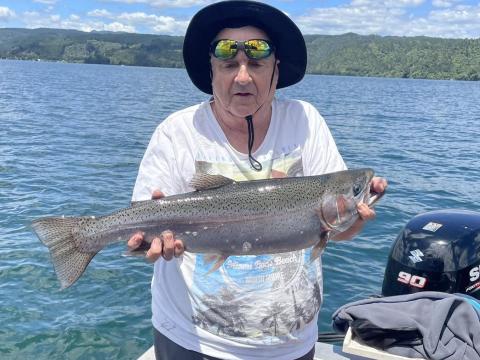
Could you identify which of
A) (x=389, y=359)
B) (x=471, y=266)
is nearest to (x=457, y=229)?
(x=471, y=266)

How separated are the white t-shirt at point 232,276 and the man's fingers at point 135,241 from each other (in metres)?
0.25

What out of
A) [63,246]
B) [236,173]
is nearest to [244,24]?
[236,173]

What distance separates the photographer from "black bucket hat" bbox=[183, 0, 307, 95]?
383cm

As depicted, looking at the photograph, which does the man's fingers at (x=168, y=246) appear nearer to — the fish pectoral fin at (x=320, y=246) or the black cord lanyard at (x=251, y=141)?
the black cord lanyard at (x=251, y=141)

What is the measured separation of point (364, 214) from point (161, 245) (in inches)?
57.0

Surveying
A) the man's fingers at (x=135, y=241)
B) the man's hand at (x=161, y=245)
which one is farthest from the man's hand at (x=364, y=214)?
the man's fingers at (x=135, y=241)

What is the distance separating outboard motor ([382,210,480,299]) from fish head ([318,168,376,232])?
2412 millimetres

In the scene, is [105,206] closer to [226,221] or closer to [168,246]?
[226,221]

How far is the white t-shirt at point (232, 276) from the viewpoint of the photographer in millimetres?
3670

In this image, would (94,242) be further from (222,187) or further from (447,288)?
(447,288)

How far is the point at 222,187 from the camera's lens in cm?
390

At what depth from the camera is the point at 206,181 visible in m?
3.80

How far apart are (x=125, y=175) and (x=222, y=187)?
16786 mm

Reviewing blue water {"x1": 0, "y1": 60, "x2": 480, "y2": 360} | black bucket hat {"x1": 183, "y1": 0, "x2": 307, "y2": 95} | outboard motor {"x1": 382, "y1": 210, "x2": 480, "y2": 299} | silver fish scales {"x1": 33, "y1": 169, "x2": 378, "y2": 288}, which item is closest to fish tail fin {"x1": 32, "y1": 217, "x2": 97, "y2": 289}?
silver fish scales {"x1": 33, "y1": 169, "x2": 378, "y2": 288}
